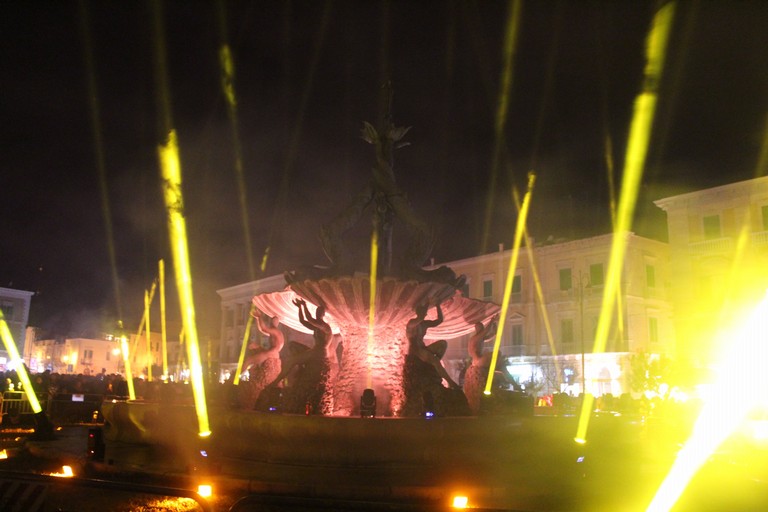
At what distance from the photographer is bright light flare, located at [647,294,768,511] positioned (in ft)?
63.2

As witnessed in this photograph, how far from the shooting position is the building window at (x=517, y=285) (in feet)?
143

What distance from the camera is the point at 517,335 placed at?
43594 mm

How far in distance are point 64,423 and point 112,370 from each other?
5748 cm

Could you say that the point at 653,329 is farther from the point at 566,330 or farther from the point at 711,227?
the point at 711,227

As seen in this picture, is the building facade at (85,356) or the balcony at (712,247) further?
the building facade at (85,356)

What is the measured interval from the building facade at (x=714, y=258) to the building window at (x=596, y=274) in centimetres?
437

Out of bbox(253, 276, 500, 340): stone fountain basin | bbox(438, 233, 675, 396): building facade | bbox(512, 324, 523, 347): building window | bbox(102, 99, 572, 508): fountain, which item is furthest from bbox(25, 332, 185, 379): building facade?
bbox(253, 276, 500, 340): stone fountain basin

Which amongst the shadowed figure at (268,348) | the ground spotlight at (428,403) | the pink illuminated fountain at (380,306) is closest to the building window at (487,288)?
the pink illuminated fountain at (380,306)

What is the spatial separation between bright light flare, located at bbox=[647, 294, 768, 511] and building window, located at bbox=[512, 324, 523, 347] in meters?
12.6

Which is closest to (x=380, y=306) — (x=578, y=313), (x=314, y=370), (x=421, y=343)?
(x=421, y=343)

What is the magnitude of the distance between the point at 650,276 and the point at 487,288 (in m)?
10.7

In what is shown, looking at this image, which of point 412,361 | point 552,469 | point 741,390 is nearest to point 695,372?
point 741,390

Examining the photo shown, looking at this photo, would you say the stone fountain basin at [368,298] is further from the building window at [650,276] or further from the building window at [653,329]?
the building window at [650,276]

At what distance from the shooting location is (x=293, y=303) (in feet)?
47.7
